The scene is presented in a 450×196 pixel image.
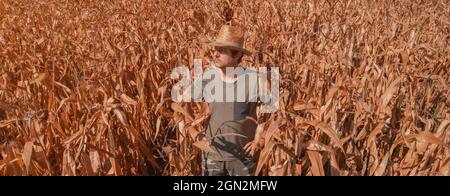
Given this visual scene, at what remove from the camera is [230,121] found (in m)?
1.99

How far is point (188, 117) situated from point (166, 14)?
131 inches

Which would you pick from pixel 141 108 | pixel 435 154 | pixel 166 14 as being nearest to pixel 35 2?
pixel 166 14

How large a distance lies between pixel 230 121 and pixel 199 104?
0.49 metres

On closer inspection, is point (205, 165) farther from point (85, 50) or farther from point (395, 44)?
point (395, 44)

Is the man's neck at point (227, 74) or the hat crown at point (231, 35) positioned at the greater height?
the hat crown at point (231, 35)

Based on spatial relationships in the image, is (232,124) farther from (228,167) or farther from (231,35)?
(231,35)

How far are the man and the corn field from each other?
0.12m

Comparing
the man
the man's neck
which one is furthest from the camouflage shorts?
the man's neck

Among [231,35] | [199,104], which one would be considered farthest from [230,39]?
[199,104]

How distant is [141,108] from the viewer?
2438 millimetres

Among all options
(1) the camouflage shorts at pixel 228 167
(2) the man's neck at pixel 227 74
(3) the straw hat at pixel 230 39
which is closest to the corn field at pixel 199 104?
(1) the camouflage shorts at pixel 228 167

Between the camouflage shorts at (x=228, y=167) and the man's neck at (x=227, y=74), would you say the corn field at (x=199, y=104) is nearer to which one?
the camouflage shorts at (x=228, y=167)

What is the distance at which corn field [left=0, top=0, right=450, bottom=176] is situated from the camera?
64.1 inches

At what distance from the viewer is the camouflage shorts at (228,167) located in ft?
6.37
